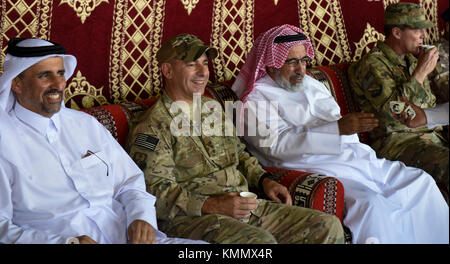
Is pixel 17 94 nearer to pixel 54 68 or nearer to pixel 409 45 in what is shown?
pixel 54 68

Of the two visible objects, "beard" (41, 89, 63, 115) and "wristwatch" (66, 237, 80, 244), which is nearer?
"wristwatch" (66, 237, 80, 244)

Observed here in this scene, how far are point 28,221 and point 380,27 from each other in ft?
12.0

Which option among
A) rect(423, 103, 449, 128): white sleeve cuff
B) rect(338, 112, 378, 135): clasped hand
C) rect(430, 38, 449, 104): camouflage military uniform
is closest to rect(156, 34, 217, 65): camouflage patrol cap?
rect(338, 112, 378, 135): clasped hand

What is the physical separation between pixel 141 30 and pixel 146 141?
1098mm

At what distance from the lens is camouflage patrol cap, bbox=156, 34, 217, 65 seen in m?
2.94

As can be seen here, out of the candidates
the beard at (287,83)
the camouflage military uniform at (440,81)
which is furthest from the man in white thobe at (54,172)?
the camouflage military uniform at (440,81)

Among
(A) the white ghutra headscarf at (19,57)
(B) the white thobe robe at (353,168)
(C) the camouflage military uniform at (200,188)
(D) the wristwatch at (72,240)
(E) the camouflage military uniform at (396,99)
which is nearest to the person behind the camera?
(D) the wristwatch at (72,240)

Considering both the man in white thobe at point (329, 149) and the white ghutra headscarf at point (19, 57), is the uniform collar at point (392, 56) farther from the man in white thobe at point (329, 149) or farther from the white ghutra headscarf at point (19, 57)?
the white ghutra headscarf at point (19, 57)

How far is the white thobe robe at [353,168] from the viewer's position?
3.07m

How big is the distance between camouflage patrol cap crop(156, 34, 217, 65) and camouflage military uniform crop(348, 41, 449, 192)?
1346 millimetres

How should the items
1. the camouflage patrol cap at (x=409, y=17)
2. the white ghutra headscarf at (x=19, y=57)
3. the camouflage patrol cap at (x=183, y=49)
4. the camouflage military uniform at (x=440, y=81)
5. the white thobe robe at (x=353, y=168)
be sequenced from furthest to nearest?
the camouflage military uniform at (x=440, y=81) < the camouflage patrol cap at (x=409, y=17) < the white thobe robe at (x=353, y=168) < the camouflage patrol cap at (x=183, y=49) < the white ghutra headscarf at (x=19, y=57)

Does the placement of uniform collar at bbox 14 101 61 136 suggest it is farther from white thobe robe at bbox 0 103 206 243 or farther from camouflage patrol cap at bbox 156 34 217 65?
camouflage patrol cap at bbox 156 34 217 65

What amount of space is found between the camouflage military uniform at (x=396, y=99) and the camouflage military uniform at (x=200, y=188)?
1161 mm

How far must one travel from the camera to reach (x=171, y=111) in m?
2.91
